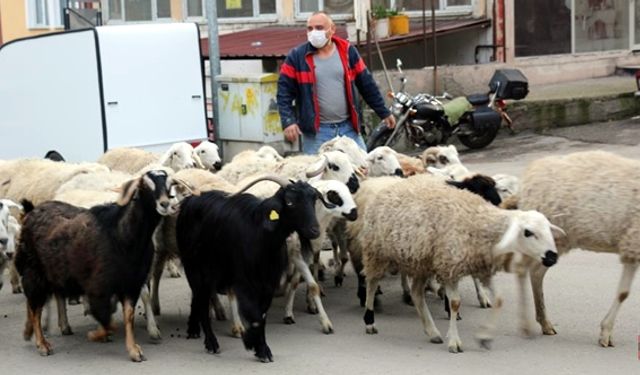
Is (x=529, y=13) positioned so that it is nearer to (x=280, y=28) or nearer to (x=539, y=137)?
(x=539, y=137)

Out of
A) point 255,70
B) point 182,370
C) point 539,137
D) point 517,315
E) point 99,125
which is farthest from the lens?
point 255,70

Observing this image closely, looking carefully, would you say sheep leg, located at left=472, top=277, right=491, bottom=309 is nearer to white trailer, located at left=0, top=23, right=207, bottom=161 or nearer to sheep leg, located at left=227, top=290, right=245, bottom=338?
sheep leg, located at left=227, top=290, right=245, bottom=338

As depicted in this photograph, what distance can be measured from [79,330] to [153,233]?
4.33 ft

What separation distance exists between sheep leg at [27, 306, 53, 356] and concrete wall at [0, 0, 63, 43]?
20.9 m

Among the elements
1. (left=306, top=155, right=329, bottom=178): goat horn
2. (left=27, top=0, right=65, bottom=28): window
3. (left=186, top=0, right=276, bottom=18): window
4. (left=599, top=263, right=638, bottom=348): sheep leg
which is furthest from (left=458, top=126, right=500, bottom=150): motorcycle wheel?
(left=27, top=0, right=65, bottom=28): window

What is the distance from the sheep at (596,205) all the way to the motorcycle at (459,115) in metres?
8.25

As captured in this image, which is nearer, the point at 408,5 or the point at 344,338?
the point at 344,338

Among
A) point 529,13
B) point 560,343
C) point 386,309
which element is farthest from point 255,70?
point 560,343

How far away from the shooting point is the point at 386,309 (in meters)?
9.23

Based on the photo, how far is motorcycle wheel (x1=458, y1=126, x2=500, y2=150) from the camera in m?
16.8

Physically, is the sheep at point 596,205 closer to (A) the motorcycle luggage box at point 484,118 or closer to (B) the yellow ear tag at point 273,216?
(B) the yellow ear tag at point 273,216

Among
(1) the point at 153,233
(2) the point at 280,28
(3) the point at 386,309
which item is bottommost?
(3) the point at 386,309

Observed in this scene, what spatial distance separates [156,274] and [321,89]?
2613mm

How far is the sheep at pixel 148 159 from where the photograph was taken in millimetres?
10852
